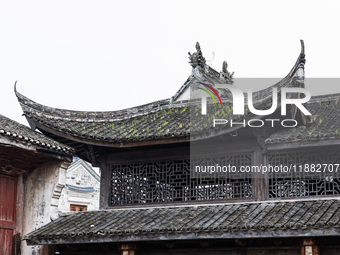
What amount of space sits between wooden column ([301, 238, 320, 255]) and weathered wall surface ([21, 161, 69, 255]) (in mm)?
5092

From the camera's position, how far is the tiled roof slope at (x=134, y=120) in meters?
10.4

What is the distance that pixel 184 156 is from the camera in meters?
10.5

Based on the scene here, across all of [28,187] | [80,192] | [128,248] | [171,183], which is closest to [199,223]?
[128,248]

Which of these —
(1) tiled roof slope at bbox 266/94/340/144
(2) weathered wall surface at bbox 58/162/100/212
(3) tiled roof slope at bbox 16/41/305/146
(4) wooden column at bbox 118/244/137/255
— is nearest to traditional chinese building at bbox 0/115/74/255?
(3) tiled roof slope at bbox 16/41/305/146

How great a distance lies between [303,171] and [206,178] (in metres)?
2.28

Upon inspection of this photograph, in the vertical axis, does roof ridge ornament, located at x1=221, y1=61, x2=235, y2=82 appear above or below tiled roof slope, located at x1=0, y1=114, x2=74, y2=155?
above

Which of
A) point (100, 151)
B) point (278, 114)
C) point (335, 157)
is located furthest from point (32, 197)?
point (335, 157)

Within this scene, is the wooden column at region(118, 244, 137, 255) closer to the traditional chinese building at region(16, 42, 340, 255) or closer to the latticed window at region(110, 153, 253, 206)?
the traditional chinese building at region(16, 42, 340, 255)

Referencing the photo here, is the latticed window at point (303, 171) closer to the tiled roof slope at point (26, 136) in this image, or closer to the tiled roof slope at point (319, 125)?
the tiled roof slope at point (319, 125)

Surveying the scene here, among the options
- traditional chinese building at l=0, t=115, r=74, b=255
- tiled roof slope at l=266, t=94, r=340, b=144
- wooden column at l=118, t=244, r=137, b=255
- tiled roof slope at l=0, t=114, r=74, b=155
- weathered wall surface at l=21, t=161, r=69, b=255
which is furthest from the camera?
weathered wall surface at l=21, t=161, r=69, b=255

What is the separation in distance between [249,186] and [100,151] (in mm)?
3280

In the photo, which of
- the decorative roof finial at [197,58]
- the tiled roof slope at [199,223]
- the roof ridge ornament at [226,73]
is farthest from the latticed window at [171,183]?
the roof ridge ornament at [226,73]

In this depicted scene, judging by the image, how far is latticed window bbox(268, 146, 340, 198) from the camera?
9.32 m

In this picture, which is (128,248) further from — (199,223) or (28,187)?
(28,187)
